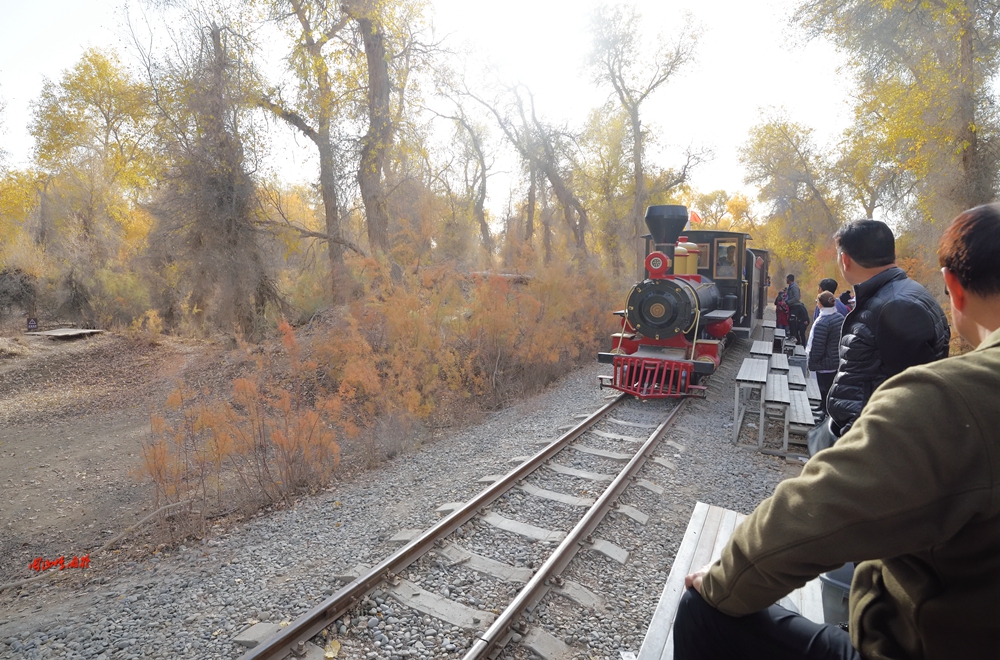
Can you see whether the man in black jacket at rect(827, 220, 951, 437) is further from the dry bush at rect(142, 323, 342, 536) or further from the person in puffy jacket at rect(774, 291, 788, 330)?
the person in puffy jacket at rect(774, 291, 788, 330)

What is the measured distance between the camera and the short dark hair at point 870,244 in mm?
3227

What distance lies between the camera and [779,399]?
6391 millimetres

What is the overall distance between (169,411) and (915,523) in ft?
39.6

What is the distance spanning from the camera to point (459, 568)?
3.80 m

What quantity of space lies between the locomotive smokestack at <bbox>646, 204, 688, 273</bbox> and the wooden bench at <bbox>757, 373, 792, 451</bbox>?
390cm

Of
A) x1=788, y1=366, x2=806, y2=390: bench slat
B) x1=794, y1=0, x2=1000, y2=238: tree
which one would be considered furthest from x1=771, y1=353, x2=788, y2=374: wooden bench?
x1=794, y1=0, x2=1000, y2=238: tree

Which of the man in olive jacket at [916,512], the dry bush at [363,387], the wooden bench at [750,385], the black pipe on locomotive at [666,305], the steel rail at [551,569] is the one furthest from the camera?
the black pipe on locomotive at [666,305]

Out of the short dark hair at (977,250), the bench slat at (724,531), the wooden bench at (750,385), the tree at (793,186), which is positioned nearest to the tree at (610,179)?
the tree at (793,186)

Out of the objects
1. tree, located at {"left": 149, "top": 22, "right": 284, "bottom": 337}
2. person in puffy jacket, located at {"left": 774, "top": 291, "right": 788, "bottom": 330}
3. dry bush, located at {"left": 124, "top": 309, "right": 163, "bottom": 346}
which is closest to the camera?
tree, located at {"left": 149, "top": 22, "right": 284, "bottom": 337}

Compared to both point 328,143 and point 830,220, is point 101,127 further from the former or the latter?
point 830,220

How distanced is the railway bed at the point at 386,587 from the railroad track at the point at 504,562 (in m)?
0.03

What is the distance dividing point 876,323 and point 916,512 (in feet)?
8.44

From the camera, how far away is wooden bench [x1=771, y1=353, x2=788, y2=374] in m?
8.77

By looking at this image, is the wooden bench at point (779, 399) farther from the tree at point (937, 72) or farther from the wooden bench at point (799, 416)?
the tree at point (937, 72)
